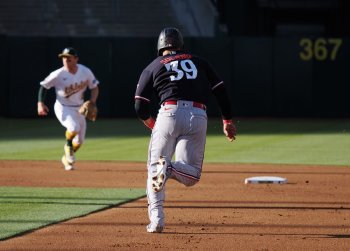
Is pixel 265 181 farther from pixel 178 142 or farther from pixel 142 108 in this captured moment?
pixel 142 108

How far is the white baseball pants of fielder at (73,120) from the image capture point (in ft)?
60.6

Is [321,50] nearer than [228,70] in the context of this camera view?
No

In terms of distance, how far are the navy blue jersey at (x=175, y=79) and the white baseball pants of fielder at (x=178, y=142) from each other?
110 mm

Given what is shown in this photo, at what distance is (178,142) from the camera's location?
33.7 feet

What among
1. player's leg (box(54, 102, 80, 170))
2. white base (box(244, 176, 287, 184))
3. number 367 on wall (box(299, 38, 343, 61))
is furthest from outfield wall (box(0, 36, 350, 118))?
white base (box(244, 176, 287, 184))

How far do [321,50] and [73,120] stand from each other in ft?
65.6

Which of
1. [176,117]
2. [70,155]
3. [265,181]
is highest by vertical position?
[176,117]

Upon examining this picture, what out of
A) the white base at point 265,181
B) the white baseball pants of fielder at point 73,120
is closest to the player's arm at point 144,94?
the white base at point 265,181

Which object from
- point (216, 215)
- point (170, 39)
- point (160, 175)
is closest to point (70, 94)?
point (216, 215)

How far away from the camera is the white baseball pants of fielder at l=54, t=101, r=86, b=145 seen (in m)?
18.5

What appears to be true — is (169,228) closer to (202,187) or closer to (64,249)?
(64,249)

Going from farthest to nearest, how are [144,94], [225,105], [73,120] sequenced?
[73,120], [225,105], [144,94]

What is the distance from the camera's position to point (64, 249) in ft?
30.0

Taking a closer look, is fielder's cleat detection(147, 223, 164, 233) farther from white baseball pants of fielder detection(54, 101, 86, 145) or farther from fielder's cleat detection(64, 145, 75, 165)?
white baseball pants of fielder detection(54, 101, 86, 145)
